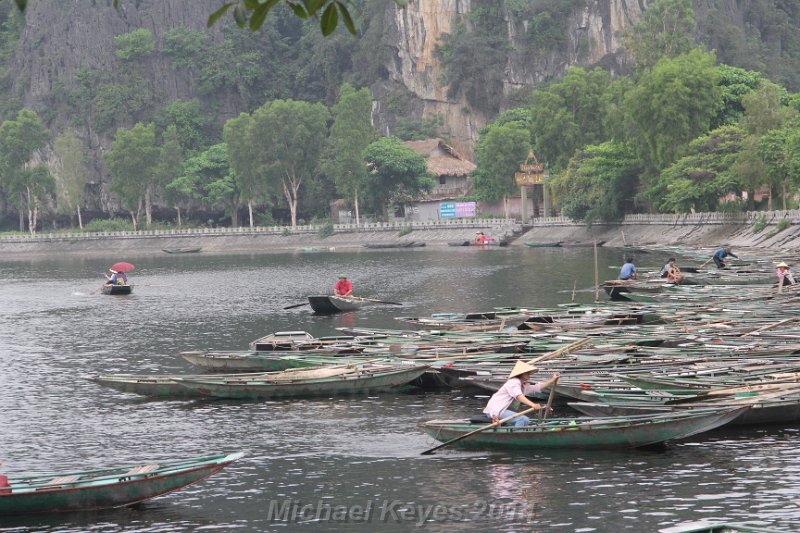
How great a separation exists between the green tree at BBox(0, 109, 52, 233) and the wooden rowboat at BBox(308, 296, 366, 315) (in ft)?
346

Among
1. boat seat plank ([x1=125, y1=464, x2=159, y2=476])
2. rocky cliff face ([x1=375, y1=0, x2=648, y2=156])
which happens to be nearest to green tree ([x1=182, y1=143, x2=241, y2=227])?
rocky cliff face ([x1=375, y1=0, x2=648, y2=156])

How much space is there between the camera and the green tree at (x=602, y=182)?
362ft

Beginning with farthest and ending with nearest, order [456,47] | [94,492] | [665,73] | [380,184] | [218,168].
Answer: [456,47]
[218,168]
[380,184]
[665,73]
[94,492]

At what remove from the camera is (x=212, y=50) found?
178 metres

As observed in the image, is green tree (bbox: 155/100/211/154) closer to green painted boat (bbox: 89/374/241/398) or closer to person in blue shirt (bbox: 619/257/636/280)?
person in blue shirt (bbox: 619/257/636/280)

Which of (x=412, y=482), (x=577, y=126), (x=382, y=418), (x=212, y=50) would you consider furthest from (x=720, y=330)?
(x=212, y=50)

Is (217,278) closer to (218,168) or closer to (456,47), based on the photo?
(218,168)

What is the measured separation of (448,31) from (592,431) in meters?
149

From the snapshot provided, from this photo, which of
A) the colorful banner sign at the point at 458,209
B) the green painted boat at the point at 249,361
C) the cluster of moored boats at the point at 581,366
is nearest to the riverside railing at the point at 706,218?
the colorful banner sign at the point at 458,209

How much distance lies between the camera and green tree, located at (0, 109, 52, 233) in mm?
152500

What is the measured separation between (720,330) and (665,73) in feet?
214

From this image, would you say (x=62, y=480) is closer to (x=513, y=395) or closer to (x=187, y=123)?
(x=513, y=395)

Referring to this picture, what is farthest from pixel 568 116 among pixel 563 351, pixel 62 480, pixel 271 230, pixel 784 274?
pixel 62 480

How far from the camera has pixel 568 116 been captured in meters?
120
